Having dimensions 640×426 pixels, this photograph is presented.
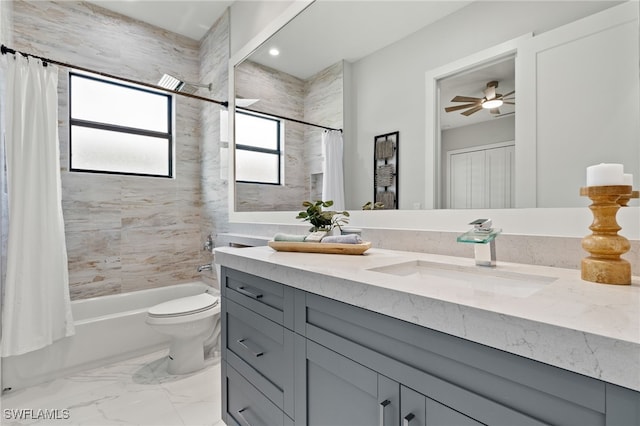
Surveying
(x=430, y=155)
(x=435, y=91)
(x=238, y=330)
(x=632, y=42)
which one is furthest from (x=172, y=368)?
(x=632, y=42)

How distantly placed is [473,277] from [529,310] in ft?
1.51

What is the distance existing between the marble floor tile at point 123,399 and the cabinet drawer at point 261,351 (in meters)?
0.63

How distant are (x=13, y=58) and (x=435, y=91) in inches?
108

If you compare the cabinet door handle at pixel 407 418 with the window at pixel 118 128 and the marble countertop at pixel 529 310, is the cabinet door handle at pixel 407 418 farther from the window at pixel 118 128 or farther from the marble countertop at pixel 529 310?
the window at pixel 118 128

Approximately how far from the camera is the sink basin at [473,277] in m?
0.84

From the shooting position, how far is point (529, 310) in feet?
1.77

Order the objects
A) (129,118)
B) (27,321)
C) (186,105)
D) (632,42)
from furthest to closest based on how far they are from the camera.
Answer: (186,105) → (129,118) → (27,321) → (632,42)

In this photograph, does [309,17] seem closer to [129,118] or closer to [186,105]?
[186,105]

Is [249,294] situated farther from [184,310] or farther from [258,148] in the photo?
[258,148]

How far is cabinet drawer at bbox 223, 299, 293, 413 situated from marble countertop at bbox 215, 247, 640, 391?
0.91ft

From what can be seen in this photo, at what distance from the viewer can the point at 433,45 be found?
130 cm

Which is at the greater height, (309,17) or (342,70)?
(309,17)

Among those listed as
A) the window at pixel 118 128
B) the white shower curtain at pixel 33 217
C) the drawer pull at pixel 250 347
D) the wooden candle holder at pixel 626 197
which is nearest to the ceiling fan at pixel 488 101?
the wooden candle holder at pixel 626 197

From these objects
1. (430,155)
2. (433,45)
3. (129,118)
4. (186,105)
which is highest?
(186,105)
